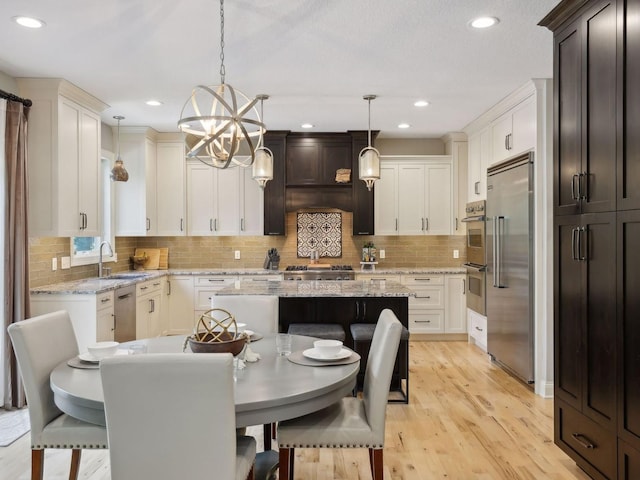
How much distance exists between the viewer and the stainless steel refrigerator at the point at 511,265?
414 centimetres

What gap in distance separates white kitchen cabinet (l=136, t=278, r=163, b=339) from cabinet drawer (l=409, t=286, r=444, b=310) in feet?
9.84

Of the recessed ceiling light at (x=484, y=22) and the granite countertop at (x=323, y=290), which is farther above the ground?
the recessed ceiling light at (x=484, y=22)

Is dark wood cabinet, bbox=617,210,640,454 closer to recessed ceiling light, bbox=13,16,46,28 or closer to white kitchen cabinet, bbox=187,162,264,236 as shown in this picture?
recessed ceiling light, bbox=13,16,46,28

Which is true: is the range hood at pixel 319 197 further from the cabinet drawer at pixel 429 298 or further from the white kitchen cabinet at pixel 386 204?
the cabinet drawer at pixel 429 298

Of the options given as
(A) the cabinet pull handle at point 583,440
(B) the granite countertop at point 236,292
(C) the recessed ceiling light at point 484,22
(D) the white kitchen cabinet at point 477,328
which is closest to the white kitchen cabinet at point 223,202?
(B) the granite countertop at point 236,292

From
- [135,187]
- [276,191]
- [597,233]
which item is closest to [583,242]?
[597,233]

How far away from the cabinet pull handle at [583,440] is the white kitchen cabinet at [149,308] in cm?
408

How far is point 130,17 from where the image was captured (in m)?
2.87

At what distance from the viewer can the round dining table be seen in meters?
1.81

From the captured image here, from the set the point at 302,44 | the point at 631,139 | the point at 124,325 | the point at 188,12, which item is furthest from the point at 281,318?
the point at 631,139

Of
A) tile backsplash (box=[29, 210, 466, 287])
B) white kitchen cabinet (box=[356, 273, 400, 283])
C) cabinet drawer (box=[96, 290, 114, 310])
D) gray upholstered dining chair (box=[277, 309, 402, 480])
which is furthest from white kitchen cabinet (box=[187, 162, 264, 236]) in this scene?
gray upholstered dining chair (box=[277, 309, 402, 480])

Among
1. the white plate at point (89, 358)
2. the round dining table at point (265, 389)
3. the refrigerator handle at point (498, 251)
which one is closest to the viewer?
the round dining table at point (265, 389)

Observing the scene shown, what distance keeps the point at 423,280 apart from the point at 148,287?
10.5 ft

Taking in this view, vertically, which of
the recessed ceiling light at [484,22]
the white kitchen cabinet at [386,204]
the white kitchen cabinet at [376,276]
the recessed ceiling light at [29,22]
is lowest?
the white kitchen cabinet at [376,276]
